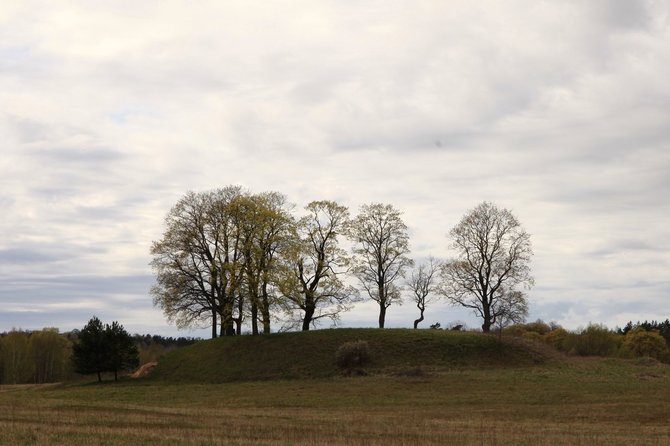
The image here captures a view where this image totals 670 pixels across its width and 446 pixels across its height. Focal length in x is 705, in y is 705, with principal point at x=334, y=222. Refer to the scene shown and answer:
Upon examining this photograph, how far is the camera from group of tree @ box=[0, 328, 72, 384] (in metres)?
118

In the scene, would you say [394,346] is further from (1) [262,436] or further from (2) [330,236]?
(1) [262,436]

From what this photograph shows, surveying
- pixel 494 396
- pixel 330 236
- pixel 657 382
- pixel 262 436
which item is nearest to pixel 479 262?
pixel 330 236

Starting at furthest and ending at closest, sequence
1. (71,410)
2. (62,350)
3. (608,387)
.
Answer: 1. (62,350)
2. (608,387)
3. (71,410)

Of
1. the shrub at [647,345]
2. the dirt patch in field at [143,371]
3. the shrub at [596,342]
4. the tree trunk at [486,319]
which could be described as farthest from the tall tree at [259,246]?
the shrub at [647,345]

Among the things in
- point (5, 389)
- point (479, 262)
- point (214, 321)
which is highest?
point (479, 262)

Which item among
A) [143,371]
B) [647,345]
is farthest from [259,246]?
[647,345]

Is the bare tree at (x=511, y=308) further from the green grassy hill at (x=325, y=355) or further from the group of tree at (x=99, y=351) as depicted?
the group of tree at (x=99, y=351)

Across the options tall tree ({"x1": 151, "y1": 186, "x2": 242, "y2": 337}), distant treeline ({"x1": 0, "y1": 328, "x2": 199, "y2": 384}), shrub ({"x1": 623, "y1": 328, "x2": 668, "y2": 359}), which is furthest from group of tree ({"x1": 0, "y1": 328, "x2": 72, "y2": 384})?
shrub ({"x1": 623, "y1": 328, "x2": 668, "y2": 359})

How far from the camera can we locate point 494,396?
4753cm

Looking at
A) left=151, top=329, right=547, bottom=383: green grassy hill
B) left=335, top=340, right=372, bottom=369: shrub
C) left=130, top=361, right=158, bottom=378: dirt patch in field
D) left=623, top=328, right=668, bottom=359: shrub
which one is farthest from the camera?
left=623, top=328, right=668, bottom=359: shrub

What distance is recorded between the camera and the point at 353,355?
219ft

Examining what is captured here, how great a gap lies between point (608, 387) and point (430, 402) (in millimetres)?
13997

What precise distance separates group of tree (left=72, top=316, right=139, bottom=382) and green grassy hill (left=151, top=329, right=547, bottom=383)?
14.1 feet

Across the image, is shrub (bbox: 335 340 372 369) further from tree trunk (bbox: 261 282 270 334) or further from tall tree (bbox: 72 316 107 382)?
tall tree (bbox: 72 316 107 382)
